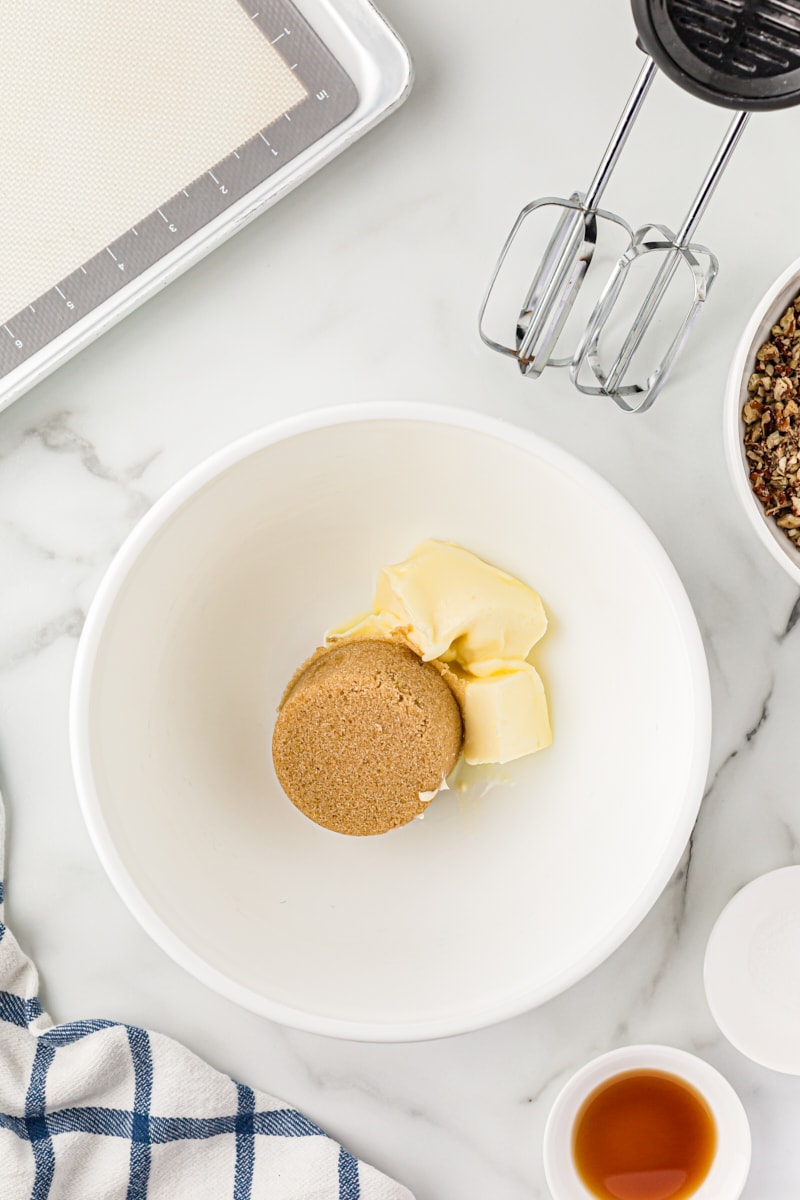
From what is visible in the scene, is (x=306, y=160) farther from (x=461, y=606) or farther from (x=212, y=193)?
(x=461, y=606)

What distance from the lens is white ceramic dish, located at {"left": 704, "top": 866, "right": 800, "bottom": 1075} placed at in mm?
792

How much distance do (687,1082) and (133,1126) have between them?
444 mm

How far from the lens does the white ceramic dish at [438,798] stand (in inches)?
26.8

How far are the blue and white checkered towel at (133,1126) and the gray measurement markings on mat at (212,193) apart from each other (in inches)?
16.2

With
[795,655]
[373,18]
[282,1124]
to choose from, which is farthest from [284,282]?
[282,1124]

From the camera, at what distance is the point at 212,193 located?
0.75m

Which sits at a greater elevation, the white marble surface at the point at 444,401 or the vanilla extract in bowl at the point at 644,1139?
the white marble surface at the point at 444,401

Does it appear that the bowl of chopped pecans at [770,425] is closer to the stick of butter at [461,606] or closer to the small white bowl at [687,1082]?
the stick of butter at [461,606]

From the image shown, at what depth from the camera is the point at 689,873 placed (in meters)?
0.81

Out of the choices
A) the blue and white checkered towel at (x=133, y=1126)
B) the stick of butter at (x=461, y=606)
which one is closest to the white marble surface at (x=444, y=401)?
the blue and white checkered towel at (x=133, y=1126)

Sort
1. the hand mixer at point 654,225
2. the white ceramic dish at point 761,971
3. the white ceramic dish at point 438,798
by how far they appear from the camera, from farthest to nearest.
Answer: the white ceramic dish at point 761,971 < the white ceramic dish at point 438,798 < the hand mixer at point 654,225

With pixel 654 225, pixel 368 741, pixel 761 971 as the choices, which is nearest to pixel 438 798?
pixel 368 741

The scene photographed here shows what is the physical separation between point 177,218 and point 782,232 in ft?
1.48

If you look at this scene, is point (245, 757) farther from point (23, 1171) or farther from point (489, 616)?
point (23, 1171)
